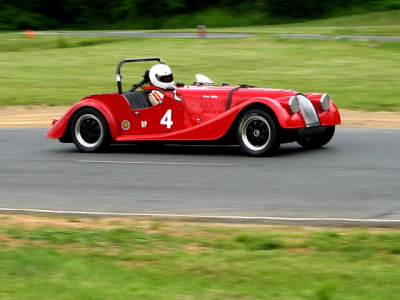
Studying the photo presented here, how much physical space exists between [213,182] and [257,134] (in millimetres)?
1968

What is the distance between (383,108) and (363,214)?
442 inches

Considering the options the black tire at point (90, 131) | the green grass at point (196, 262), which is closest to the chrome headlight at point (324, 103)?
the black tire at point (90, 131)

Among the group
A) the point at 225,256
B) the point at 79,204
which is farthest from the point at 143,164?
the point at 225,256

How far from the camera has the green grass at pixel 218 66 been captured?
22281mm

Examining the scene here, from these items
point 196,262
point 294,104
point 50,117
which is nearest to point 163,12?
point 50,117

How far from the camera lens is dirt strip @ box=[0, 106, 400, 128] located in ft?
54.8

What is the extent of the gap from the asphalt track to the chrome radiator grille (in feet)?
1.59

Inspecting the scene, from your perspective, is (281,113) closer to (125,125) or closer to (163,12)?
(125,125)

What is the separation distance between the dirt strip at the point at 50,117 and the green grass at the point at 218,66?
0.60 metres

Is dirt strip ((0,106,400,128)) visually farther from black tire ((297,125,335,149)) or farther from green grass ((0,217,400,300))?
green grass ((0,217,400,300))

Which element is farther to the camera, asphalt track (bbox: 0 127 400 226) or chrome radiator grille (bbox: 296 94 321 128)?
chrome radiator grille (bbox: 296 94 321 128)

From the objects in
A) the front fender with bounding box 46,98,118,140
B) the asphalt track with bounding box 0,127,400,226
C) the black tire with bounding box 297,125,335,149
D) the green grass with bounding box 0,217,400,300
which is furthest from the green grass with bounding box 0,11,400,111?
the green grass with bounding box 0,217,400,300

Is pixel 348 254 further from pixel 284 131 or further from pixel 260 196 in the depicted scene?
pixel 284 131

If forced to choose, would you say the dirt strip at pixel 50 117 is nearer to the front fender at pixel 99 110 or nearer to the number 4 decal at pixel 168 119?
the front fender at pixel 99 110
